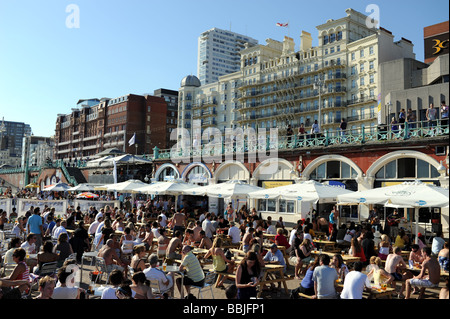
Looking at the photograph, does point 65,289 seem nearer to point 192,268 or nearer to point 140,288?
point 140,288

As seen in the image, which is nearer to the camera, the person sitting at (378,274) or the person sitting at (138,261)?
the person sitting at (378,274)

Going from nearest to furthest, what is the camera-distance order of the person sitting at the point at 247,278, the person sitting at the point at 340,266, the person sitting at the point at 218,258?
1. the person sitting at the point at 247,278
2. the person sitting at the point at 340,266
3. the person sitting at the point at 218,258

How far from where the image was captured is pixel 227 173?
97.3 ft

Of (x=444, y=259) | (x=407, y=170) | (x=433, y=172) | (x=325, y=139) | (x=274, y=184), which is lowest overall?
(x=444, y=259)

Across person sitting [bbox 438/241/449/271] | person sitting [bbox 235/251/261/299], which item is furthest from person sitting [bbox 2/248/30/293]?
person sitting [bbox 438/241/449/271]

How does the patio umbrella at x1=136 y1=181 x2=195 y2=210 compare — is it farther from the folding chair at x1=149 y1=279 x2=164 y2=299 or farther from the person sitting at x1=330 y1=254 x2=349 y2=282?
the folding chair at x1=149 y1=279 x2=164 y2=299

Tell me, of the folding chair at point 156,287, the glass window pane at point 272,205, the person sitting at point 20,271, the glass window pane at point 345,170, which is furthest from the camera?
the glass window pane at point 272,205

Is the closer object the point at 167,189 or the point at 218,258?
the point at 218,258

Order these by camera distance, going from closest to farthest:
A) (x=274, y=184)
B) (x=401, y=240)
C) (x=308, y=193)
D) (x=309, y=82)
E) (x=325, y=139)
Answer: (x=401, y=240) → (x=308, y=193) → (x=325, y=139) → (x=274, y=184) → (x=309, y=82)

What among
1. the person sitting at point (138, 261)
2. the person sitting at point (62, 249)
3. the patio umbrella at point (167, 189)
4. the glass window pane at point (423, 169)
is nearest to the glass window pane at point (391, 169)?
the glass window pane at point (423, 169)

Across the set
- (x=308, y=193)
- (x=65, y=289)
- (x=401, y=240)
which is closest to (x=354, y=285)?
(x=65, y=289)

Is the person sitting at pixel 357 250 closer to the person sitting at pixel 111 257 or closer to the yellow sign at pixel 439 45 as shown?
the person sitting at pixel 111 257

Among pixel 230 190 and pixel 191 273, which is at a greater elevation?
pixel 230 190

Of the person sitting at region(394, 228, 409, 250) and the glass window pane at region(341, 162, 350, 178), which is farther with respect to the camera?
the glass window pane at region(341, 162, 350, 178)
